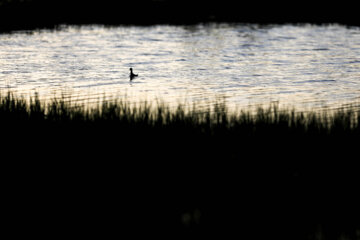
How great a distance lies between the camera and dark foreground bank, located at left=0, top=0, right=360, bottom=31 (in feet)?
172

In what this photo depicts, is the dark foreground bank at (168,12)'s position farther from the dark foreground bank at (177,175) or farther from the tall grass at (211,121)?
the dark foreground bank at (177,175)

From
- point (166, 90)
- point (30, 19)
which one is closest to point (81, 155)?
point (166, 90)

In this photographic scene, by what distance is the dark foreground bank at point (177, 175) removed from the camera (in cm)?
1026

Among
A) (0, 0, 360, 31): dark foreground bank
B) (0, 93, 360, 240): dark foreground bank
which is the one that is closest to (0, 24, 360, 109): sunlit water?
(0, 93, 360, 240): dark foreground bank

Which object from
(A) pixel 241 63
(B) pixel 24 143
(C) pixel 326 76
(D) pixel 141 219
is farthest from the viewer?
(A) pixel 241 63

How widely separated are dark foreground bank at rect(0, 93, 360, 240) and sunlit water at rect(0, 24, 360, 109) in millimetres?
1952

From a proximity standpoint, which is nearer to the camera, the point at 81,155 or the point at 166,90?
the point at 81,155

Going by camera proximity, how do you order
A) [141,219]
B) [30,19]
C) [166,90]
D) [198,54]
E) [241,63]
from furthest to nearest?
1. [30,19]
2. [198,54]
3. [241,63]
4. [166,90]
5. [141,219]

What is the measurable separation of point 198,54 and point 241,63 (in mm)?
4855

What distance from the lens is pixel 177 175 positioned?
12188 mm

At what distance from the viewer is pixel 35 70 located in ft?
96.0

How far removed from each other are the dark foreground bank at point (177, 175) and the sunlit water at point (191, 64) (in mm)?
1952

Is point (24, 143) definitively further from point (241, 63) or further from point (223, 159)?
point (241, 63)

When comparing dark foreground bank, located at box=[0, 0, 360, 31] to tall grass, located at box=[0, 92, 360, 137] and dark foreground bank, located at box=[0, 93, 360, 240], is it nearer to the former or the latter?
tall grass, located at box=[0, 92, 360, 137]
